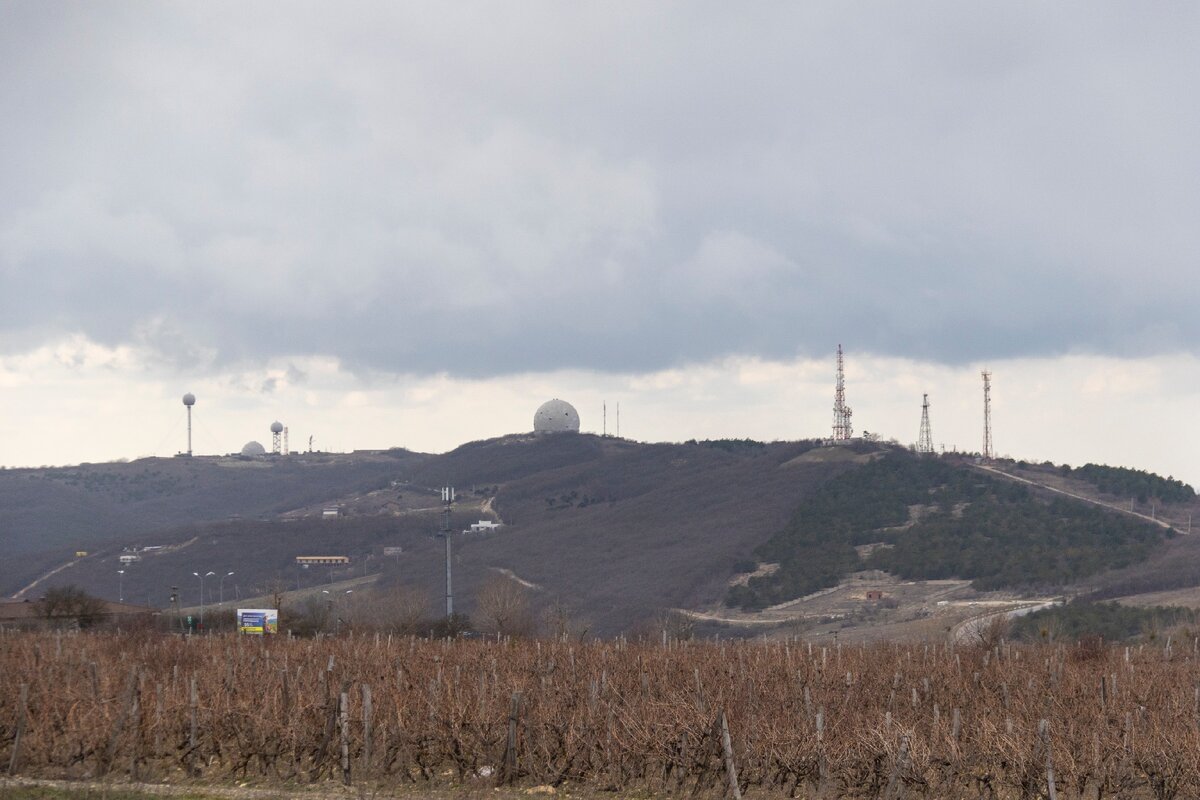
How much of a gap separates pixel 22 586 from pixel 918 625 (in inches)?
4509

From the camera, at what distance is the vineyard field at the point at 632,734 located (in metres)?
28.0

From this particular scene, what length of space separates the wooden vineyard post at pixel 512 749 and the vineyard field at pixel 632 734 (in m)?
0.05

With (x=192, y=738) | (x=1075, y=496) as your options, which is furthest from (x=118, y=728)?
(x=1075, y=496)

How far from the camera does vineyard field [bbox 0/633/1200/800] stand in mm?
27953

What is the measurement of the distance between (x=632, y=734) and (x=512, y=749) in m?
2.87

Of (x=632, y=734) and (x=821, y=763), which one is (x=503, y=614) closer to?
(x=632, y=734)

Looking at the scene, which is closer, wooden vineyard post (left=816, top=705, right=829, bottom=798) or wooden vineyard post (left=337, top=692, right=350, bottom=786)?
wooden vineyard post (left=816, top=705, right=829, bottom=798)

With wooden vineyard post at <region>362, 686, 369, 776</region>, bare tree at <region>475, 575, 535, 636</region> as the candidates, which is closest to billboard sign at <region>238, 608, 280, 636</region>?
bare tree at <region>475, 575, 535, 636</region>

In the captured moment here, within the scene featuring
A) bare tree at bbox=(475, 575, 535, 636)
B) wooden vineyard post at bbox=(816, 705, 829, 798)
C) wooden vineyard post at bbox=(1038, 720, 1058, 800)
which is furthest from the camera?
bare tree at bbox=(475, 575, 535, 636)

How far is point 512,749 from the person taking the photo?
3014 centimetres

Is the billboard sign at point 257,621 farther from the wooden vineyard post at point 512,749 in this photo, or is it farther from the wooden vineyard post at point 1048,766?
the wooden vineyard post at point 1048,766

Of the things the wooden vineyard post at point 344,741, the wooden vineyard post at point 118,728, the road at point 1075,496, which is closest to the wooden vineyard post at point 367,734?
the wooden vineyard post at point 344,741

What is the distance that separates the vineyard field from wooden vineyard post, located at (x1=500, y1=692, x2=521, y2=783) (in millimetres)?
48

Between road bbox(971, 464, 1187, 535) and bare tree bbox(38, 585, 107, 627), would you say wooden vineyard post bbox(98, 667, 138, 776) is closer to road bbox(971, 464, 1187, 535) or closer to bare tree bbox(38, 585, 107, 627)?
bare tree bbox(38, 585, 107, 627)
